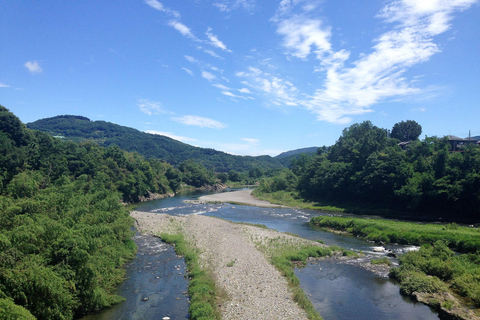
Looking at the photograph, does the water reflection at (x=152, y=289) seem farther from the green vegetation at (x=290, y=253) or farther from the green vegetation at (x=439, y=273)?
the green vegetation at (x=439, y=273)

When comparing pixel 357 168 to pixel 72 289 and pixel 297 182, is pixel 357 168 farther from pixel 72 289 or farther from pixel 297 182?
pixel 72 289

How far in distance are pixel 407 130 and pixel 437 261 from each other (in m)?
104

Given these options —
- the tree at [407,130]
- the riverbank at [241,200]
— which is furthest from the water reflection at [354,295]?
the tree at [407,130]

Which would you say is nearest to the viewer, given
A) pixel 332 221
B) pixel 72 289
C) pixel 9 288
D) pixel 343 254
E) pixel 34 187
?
pixel 9 288

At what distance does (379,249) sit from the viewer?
31328 mm

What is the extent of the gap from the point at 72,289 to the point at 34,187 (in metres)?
9.80

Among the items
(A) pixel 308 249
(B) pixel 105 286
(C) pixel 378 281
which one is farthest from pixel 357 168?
(B) pixel 105 286

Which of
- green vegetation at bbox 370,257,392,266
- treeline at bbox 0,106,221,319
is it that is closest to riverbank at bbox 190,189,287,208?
green vegetation at bbox 370,257,392,266

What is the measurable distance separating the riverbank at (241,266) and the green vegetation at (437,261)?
9.40 meters

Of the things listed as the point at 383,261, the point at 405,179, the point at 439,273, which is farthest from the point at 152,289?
the point at 405,179

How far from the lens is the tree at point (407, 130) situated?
366 ft

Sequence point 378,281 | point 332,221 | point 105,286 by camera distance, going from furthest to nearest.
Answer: point 332,221, point 378,281, point 105,286

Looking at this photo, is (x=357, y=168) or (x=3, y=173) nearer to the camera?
(x=3, y=173)

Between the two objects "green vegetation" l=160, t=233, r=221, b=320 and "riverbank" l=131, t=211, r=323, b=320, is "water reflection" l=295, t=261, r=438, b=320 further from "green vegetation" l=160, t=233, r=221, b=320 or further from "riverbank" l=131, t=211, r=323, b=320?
"green vegetation" l=160, t=233, r=221, b=320
